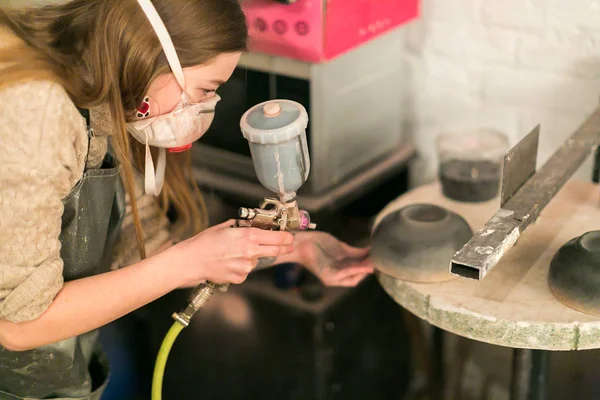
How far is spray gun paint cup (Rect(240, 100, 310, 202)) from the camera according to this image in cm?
98

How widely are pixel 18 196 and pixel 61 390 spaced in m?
0.43

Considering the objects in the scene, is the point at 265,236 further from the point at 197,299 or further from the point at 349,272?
the point at 349,272

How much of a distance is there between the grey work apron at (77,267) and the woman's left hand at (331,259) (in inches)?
13.6

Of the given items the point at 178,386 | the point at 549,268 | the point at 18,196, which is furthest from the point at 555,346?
the point at 178,386

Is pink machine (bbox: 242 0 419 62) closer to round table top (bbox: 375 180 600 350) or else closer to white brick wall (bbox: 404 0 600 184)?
white brick wall (bbox: 404 0 600 184)

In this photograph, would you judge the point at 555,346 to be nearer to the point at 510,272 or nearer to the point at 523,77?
the point at 510,272

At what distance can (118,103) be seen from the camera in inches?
40.0

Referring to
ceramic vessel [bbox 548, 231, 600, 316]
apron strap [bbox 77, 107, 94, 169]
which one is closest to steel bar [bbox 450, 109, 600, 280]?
ceramic vessel [bbox 548, 231, 600, 316]

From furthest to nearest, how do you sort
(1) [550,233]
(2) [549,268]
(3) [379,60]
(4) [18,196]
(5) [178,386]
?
(5) [178,386], (3) [379,60], (1) [550,233], (2) [549,268], (4) [18,196]

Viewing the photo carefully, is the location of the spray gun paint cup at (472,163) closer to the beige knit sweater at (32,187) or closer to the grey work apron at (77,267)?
the grey work apron at (77,267)

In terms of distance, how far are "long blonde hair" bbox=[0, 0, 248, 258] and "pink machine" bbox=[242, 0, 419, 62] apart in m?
0.31

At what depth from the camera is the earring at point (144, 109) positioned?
105 centimetres

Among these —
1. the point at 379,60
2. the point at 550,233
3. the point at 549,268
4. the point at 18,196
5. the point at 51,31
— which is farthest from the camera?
the point at 379,60

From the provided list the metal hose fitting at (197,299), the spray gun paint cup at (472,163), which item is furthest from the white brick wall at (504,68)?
the metal hose fitting at (197,299)
